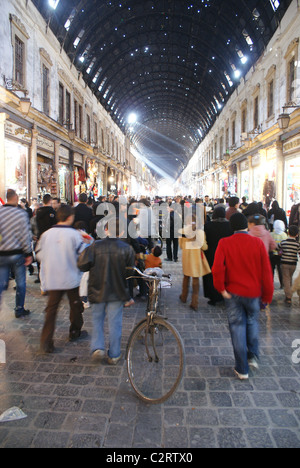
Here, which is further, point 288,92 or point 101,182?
point 101,182

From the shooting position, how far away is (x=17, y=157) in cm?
1360

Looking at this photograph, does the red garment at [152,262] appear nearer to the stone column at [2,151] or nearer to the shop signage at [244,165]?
the stone column at [2,151]

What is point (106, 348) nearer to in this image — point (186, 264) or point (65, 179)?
point (186, 264)

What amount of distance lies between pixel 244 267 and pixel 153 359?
149cm

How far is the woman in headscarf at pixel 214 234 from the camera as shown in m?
6.52

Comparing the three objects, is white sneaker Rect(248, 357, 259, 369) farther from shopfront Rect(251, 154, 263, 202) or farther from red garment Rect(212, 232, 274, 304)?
shopfront Rect(251, 154, 263, 202)

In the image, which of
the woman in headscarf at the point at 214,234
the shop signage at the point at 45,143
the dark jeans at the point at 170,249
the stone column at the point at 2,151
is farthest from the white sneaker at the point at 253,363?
the shop signage at the point at 45,143

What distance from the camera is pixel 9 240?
15.3 feet

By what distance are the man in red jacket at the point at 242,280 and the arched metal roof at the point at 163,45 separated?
15.6 m

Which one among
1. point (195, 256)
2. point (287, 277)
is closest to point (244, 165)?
point (287, 277)

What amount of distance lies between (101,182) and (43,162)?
1418cm

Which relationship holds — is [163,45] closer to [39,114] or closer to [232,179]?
[232,179]
